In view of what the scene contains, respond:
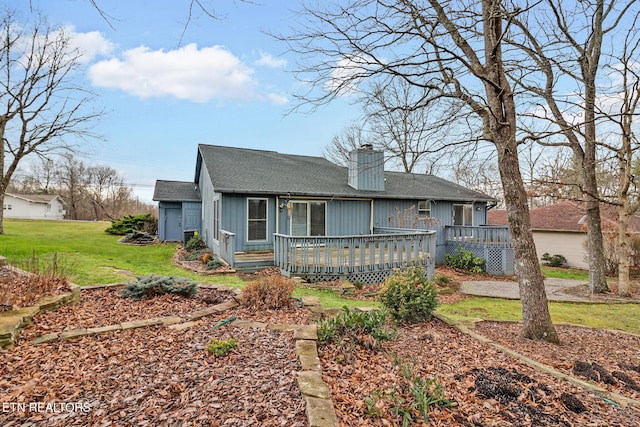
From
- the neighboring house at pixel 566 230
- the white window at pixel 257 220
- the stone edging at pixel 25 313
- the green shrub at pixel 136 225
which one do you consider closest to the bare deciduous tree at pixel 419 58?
the stone edging at pixel 25 313

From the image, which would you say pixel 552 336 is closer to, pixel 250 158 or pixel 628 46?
pixel 628 46

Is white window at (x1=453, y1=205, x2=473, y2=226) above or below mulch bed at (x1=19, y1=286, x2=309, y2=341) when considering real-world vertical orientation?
above

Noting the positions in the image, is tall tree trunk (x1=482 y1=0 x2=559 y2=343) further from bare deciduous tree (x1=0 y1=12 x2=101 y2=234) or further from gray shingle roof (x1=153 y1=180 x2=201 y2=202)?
bare deciduous tree (x1=0 y1=12 x2=101 y2=234)

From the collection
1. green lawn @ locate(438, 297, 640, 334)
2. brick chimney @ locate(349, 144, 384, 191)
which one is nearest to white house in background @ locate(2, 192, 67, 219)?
brick chimney @ locate(349, 144, 384, 191)

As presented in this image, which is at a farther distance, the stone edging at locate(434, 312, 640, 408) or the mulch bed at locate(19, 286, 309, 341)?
the mulch bed at locate(19, 286, 309, 341)

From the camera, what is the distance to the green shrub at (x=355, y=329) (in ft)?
11.7

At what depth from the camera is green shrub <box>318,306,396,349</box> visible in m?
3.56

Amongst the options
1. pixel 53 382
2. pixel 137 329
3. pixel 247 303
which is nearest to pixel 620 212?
pixel 247 303

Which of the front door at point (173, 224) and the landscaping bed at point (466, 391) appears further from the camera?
the front door at point (173, 224)

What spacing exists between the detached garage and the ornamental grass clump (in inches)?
476

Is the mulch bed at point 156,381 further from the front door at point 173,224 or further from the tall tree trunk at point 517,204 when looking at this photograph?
the front door at point 173,224

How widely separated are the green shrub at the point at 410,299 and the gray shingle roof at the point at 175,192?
13.9 meters

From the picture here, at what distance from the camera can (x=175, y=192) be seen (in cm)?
1708

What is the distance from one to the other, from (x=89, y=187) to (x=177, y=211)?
30.3 meters
